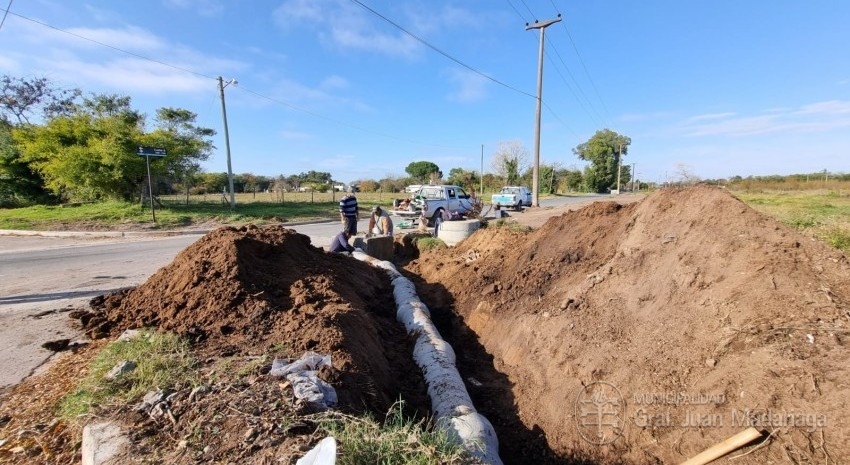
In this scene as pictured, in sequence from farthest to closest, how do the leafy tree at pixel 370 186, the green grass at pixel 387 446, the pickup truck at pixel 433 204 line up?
1. the leafy tree at pixel 370 186
2. the pickup truck at pixel 433 204
3. the green grass at pixel 387 446

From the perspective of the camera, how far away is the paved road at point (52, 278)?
4121mm

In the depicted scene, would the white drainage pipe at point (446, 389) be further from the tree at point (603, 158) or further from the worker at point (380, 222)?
the tree at point (603, 158)

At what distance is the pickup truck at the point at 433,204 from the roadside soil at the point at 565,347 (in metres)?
9.07

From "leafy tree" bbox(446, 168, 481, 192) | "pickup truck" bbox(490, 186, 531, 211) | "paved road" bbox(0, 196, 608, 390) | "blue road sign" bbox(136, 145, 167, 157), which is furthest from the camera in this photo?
"leafy tree" bbox(446, 168, 481, 192)

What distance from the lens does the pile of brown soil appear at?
83.3 inches

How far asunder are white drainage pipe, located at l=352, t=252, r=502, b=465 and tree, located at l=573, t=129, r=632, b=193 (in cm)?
6376

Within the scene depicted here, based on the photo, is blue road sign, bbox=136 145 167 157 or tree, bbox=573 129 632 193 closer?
blue road sign, bbox=136 145 167 157

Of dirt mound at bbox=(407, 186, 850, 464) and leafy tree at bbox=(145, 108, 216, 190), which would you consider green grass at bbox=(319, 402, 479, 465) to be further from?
leafy tree at bbox=(145, 108, 216, 190)

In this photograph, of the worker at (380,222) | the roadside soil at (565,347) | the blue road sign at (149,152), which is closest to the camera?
the roadside soil at (565,347)

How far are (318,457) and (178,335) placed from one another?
7.78ft

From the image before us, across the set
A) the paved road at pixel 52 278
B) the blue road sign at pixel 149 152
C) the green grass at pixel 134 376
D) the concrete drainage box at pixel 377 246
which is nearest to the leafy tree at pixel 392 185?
the blue road sign at pixel 149 152

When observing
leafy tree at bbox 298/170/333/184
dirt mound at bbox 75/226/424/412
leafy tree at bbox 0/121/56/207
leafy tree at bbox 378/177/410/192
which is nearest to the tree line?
leafy tree at bbox 0/121/56/207

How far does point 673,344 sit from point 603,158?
2683 inches

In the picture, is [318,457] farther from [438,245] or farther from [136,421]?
[438,245]
